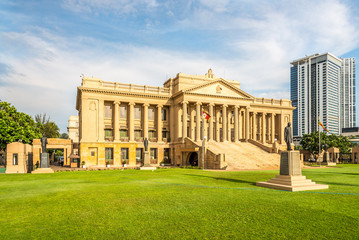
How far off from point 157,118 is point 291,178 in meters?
45.6

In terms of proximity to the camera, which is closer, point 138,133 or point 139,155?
point 139,155

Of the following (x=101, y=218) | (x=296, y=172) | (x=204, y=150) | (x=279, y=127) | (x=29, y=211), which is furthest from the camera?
(x=279, y=127)

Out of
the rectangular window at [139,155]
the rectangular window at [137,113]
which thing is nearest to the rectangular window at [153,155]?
the rectangular window at [139,155]

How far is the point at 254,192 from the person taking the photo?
16766 mm

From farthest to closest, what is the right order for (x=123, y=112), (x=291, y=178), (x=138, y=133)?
(x=138, y=133) → (x=123, y=112) → (x=291, y=178)

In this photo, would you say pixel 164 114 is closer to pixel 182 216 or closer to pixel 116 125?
pixel 116 125

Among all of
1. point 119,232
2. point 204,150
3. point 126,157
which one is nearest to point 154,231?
point 119,232

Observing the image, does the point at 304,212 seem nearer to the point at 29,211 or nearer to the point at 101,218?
the point at 101,218

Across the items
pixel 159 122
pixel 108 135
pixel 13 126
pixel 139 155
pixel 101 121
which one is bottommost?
pixel 139 155

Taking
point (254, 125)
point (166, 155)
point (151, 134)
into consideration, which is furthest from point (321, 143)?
point (151, 134)

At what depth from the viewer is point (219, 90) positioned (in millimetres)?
60312

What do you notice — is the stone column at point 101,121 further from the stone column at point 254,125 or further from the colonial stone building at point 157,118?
the stone column at point 254,125

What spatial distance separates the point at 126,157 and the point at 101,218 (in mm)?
46503

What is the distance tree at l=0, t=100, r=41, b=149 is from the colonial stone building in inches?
384
